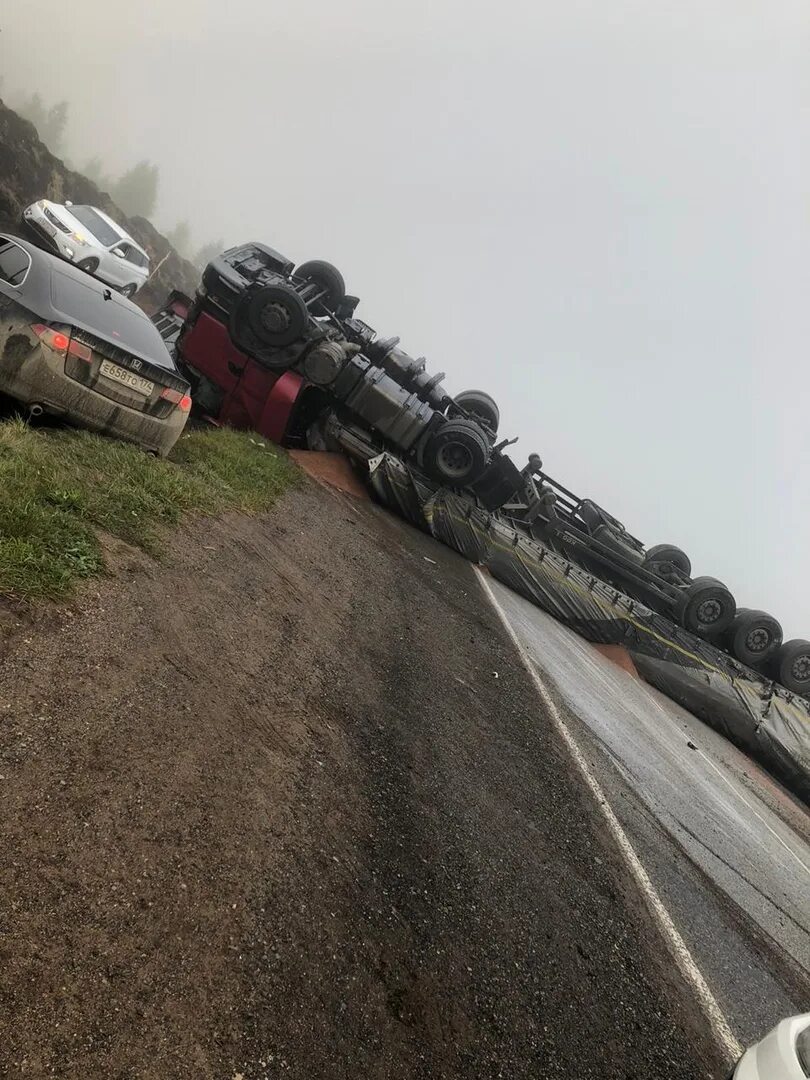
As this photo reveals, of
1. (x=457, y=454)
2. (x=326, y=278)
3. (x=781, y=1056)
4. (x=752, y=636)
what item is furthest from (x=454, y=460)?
(x=781, y=1056)

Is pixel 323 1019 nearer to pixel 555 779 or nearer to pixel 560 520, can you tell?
pixel 555 779

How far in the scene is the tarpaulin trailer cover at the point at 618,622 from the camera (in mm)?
10531

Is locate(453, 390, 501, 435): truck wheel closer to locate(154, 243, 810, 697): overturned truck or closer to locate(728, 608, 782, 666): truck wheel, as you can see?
locate(154, 243, 810, 697): overturned truck

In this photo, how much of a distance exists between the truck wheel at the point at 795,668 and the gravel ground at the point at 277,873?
35.5ft

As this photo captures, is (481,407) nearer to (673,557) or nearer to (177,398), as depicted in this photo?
(673,557)

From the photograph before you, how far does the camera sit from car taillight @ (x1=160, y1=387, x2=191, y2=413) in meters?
5.92

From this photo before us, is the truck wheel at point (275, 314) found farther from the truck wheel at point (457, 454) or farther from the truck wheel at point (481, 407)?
the truck wheel at point (481, 407)

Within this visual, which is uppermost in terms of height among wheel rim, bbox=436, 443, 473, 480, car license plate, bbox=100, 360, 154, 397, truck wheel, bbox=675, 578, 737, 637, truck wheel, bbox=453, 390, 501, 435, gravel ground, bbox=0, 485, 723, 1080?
truck wheel, bbox=453, 390, 501, 435

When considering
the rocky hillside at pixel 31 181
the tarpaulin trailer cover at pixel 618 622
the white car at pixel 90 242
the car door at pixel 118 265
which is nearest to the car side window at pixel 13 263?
the tarpaulin trailer cover at pixel 618 622

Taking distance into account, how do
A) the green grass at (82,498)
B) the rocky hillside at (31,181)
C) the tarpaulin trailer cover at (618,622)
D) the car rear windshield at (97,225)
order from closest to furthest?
the green grass at (82,498), the tarpaulin trailer cover at (618,622), the car rear windshield at (97,225), the rocky hillside at (31,181)

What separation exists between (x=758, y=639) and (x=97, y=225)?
16.4 meters

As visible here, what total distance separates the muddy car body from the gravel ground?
1.49 metres

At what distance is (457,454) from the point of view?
10648 mm

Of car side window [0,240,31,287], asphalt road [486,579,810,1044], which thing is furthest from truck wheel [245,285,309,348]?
asphalt road [486,579,810,1044]
